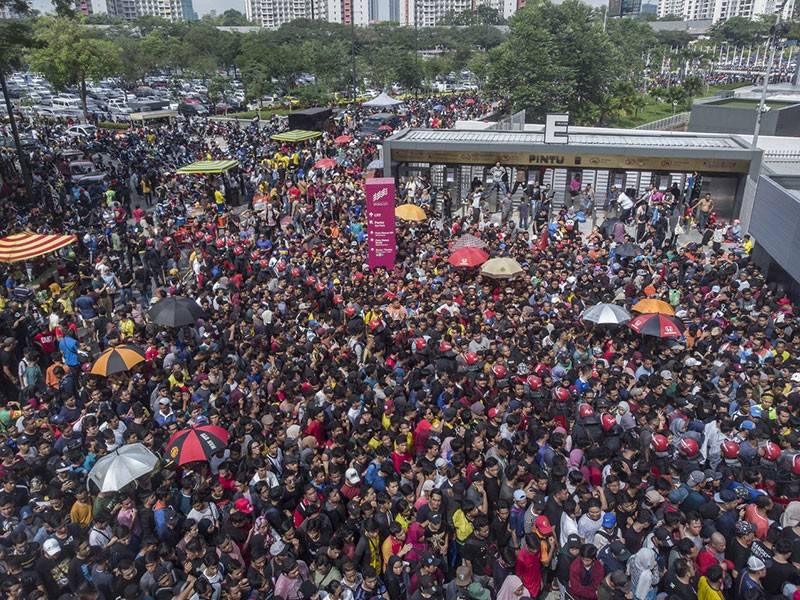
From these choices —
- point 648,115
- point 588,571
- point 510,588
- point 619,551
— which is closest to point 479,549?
point 510,588

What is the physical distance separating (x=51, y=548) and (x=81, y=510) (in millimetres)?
1009

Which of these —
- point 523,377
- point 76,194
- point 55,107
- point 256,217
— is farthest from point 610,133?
point 55,107

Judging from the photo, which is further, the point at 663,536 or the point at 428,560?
the point at 663,536

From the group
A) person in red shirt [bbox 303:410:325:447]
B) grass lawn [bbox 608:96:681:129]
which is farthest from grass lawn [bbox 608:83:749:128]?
person in red shirt [bbox 303:410:325:447]

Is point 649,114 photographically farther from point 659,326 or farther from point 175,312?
point 175,312

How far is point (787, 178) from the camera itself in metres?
16.4

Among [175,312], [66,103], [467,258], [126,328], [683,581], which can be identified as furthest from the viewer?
[66,103]

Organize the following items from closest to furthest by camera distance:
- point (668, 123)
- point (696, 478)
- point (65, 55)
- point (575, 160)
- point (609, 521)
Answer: point (609, 521)
point (696, 478)
point (575, 160)
point (65, 55)
point (668, 123)

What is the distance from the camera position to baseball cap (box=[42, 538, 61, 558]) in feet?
21.3

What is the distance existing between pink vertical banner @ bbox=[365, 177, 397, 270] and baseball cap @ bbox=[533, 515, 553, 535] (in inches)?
427

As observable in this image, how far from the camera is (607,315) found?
11820 mm

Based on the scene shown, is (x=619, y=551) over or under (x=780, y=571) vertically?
under

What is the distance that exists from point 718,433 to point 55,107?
66.0 meters

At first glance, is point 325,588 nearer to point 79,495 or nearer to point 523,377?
point 79,495
